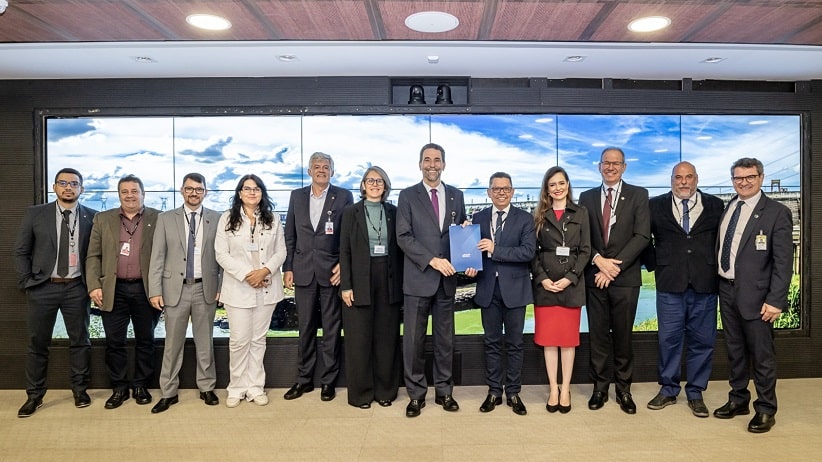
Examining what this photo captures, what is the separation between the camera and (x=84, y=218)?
4.39 m

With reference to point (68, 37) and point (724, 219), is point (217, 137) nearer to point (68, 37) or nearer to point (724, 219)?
point (68, 37)

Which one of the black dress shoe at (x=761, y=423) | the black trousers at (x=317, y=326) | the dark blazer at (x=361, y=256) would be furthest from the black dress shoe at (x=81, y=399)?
the black dress shoe at (x=761, y=423)

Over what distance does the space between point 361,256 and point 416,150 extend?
58.6 inches

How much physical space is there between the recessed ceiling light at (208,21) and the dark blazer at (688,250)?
368 centimetres

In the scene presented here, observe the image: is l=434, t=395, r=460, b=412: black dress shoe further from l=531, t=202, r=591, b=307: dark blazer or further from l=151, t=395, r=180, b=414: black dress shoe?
l=151, t=395, r=180, b=414: black dress shoe

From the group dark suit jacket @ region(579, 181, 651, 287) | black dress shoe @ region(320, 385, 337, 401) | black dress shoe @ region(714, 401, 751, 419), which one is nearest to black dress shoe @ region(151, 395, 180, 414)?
black dress shoe @ region(320, 385, 337, 401)

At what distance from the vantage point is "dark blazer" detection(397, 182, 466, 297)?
395 centimetres

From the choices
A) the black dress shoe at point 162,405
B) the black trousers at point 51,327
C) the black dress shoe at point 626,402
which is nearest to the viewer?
the black dress shoe at point 626,402

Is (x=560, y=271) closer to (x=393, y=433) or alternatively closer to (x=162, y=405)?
(x=393, y=433)

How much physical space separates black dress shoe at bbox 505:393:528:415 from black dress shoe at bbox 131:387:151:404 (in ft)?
10.2

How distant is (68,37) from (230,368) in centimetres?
291

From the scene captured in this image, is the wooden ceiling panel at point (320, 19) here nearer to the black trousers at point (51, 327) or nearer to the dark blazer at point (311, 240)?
the dark blazer at point (311, 240)

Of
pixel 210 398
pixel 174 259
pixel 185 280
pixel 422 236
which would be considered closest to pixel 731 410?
pixel 422 236

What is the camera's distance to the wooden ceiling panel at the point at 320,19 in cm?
316
